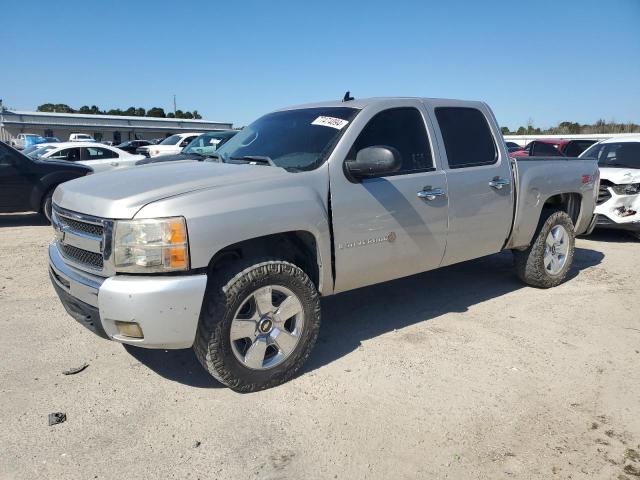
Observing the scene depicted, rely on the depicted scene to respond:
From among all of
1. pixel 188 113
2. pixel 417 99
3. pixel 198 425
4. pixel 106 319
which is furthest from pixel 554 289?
pixel 188 113

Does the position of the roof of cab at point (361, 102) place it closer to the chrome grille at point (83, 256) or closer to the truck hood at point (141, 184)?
the truck hood at point (141, 184)

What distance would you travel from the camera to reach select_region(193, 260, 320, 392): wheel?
3176 millimetres

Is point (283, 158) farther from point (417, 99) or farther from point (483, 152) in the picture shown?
point (483, 152)

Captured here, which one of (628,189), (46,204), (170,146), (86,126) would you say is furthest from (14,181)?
(86,126)

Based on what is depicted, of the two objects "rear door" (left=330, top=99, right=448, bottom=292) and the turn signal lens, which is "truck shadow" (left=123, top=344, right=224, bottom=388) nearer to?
the turn signal lens

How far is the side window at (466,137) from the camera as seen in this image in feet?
15.0

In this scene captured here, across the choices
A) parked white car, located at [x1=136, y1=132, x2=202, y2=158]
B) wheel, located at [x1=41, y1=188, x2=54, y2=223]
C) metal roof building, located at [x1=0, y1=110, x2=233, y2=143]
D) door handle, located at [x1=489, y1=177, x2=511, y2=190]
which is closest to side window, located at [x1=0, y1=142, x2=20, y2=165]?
wheel, located at [x1=41, y1=188, x2=54, y2=223]

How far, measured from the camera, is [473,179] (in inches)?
181

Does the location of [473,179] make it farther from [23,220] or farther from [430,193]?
[23,220]

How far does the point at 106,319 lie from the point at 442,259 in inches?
110

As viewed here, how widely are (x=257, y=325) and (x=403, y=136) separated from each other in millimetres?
2017

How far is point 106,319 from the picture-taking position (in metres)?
3.00

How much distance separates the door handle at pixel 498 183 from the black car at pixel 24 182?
25.7ft

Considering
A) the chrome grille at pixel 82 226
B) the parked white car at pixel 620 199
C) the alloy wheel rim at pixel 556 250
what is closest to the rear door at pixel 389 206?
the chrome grille at pixel 82 226
